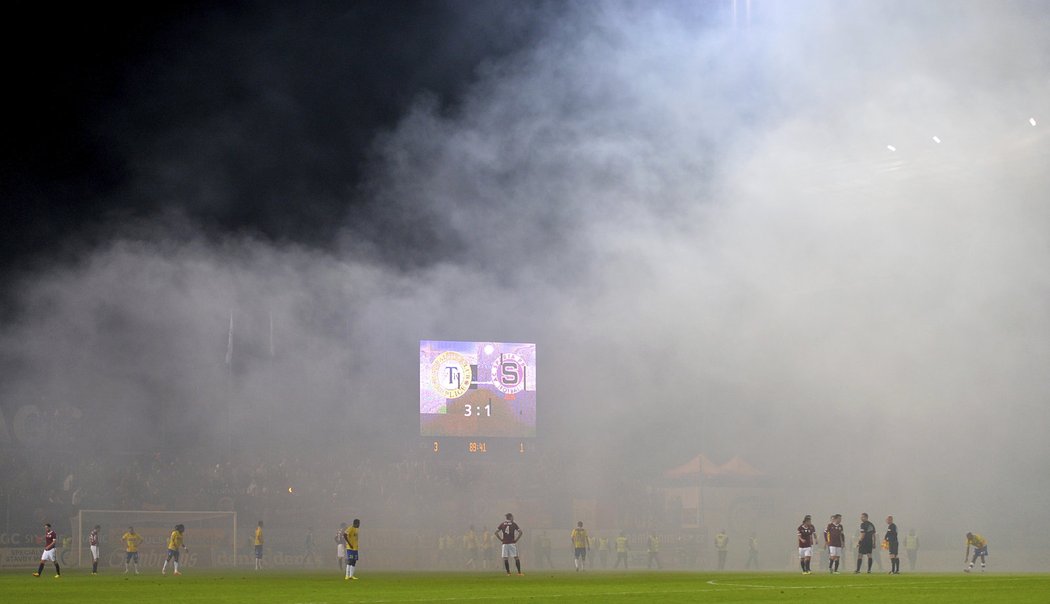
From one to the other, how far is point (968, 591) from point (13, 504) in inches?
1175

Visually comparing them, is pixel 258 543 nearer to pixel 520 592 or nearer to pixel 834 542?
pixel 834 542

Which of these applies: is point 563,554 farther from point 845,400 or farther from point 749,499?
point 845,400

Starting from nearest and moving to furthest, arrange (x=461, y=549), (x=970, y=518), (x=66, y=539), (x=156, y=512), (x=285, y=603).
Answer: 1. (x=285, y=603)
2. (x=66, y=539)
3. (x=156, y=512)
4. (x=461, y=549)
5. (x=970, y=518)

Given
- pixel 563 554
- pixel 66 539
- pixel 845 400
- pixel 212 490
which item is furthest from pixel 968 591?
pixel 845 400

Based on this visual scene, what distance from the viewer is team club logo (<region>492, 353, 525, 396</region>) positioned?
167 feet

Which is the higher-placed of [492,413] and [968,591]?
[492,413]

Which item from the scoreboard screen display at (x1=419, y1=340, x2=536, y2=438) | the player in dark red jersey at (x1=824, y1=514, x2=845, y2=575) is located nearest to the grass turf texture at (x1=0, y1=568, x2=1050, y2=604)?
the player in dark red jersey at (x1=824, y1=514, x2=845, y2=575)

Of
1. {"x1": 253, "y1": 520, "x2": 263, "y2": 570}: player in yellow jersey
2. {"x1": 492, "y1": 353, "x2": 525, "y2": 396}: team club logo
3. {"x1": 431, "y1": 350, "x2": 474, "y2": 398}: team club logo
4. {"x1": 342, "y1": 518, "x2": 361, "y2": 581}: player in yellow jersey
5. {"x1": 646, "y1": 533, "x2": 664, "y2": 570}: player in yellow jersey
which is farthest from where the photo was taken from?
{"x1": 492, "y1": 353, "x2": 525, "y2": 396}: team club logo

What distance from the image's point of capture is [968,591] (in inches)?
760

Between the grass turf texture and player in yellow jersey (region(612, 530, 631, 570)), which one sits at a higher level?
the grass turf texture

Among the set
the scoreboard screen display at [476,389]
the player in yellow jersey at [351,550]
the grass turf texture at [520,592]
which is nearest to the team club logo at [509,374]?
the scoreboard screen display at [476,389]

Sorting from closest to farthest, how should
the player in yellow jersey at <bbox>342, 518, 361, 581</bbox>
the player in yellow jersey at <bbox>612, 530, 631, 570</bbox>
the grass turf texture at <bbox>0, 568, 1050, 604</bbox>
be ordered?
the grass turf texture at <bbox>0, 568, 1050, 604</bbox> → the player in yellow jersey at <bbox>342, 518, 361, 581</bbox> → the player in yellow jersey at <bbox>612, 530, 631, 570</bbox>

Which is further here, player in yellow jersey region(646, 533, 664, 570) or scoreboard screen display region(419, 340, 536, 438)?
scoreboard screen display region(419, 340, 536, 438)

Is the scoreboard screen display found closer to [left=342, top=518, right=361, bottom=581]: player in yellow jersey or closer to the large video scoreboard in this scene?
the large video scoreboard
